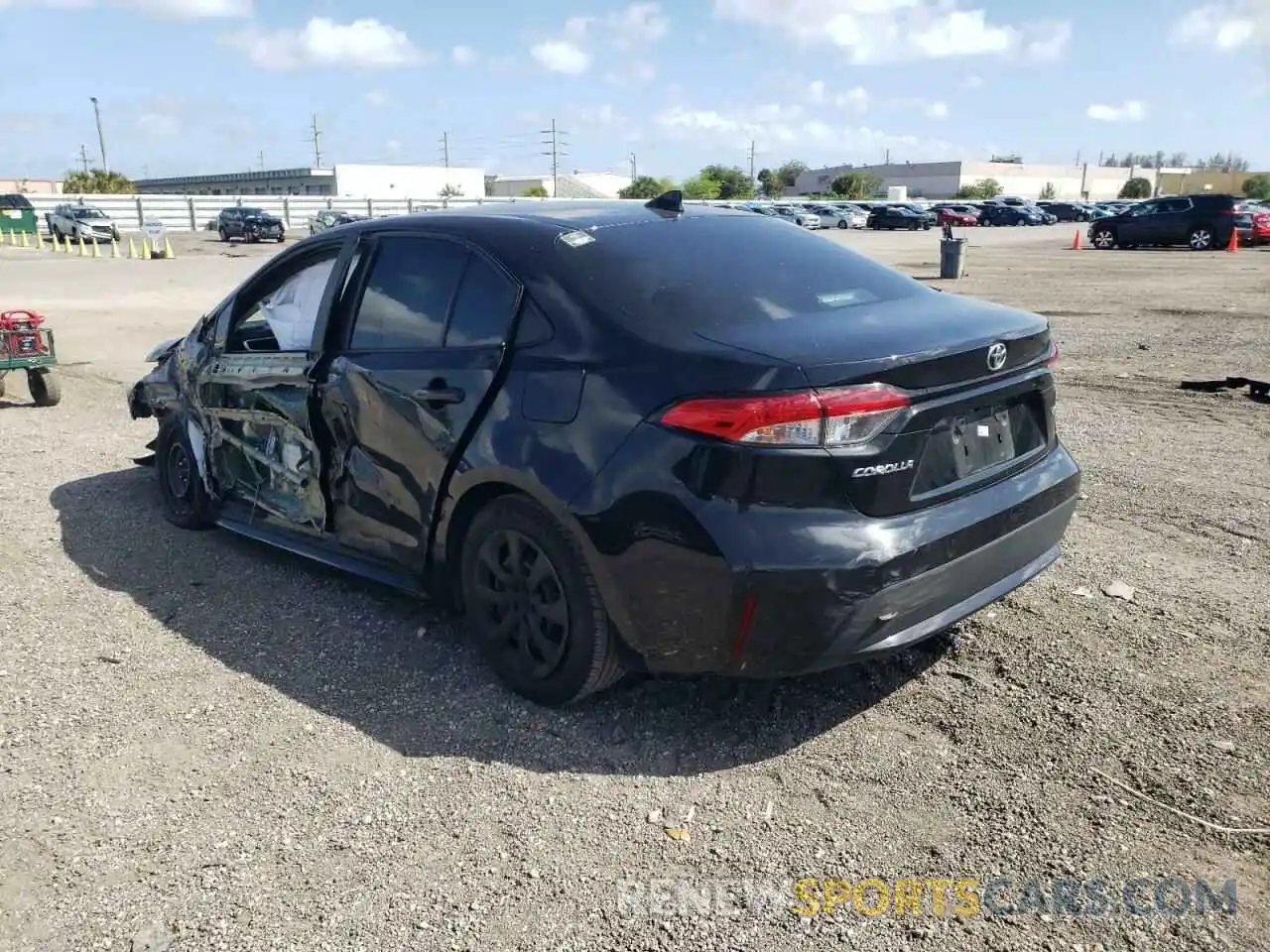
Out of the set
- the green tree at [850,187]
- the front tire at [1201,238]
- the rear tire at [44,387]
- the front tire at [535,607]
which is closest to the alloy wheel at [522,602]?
the front tire at [535,607]

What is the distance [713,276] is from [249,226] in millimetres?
44406

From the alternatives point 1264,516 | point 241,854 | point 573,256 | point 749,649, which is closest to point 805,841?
point 749,649

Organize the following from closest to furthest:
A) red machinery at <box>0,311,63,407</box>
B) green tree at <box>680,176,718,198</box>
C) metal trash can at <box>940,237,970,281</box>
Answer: red machinery at <box>0,311,63,407</box>
metal trash can at <box>940,237,970,281</box>
green tree at <box>680,176,718,198</box>

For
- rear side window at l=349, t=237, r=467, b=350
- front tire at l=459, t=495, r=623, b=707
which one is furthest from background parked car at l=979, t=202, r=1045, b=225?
front tire at l=459, t=495, r=623, b=707

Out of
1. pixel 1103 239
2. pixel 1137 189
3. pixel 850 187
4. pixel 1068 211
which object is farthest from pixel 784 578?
pixel 1137 189

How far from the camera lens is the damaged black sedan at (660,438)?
2.91 metres

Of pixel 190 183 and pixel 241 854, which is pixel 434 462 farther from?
pixel 190 183

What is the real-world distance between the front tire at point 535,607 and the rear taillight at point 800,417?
66 cm

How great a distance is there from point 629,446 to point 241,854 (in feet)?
5.24

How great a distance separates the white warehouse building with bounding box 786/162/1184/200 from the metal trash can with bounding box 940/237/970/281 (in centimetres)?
10587

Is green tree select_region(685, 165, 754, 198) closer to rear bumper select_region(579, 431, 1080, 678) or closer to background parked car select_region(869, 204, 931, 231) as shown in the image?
background parked car select_region(869, 204, 931, 231)

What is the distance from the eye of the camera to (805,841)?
284cm

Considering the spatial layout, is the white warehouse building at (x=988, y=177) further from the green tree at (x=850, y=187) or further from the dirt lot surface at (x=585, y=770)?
the dirt lot surface at (x=585, y=770)

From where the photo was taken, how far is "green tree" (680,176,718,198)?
97925 mm
